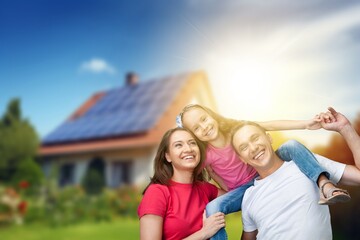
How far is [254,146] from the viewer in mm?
1725

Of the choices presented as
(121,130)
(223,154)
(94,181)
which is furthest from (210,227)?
(94,181)

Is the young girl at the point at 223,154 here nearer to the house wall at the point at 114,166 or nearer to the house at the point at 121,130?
the house at the point at 121,130

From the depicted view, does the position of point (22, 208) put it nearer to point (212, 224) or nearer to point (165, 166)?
point (165, 166)

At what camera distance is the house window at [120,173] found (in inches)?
119

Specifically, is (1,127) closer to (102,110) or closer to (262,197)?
(102,110)

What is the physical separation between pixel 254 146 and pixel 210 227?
30cm

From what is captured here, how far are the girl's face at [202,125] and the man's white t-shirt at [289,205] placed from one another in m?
0.22

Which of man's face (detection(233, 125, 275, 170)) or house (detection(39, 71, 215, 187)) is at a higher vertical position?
house (detection(39, 71, 215, 187))

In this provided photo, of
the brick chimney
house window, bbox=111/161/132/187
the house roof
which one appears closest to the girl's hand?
the house roof

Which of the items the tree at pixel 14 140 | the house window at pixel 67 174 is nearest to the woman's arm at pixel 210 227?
the house window at pixel 67 174

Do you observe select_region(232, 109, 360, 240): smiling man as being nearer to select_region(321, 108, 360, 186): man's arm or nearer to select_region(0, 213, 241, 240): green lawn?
select_region(321, 108, 360, 186): man's arm

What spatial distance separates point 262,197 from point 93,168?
5.67ft

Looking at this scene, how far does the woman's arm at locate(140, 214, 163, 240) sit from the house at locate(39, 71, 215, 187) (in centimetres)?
70

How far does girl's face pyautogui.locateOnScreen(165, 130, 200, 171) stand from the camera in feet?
5.80
